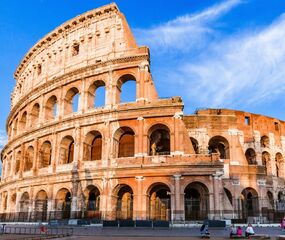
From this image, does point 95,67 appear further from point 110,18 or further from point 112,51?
point 110,18

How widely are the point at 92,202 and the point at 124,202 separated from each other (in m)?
2.52

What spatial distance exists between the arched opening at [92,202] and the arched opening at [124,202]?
165cm

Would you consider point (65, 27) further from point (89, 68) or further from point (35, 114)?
point (35, 114)

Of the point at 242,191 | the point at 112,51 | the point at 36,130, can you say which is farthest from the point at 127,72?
the point at 242,191

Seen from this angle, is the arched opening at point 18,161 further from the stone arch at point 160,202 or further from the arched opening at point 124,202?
the stone arch at point 160,202

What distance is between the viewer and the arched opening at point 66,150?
27403 mm

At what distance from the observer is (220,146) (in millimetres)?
31094

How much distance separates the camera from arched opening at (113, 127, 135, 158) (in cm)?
2542

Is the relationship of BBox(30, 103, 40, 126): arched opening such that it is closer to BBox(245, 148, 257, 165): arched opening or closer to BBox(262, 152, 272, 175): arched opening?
BBox(245, 148, 257, 165): arched opening

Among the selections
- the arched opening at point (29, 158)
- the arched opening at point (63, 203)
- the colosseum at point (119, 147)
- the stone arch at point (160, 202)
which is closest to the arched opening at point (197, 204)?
the colosseum at point (119, 147)

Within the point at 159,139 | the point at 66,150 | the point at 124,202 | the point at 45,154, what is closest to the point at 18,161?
the point at 45,154

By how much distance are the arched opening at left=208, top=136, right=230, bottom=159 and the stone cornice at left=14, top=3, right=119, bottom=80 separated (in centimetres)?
1458

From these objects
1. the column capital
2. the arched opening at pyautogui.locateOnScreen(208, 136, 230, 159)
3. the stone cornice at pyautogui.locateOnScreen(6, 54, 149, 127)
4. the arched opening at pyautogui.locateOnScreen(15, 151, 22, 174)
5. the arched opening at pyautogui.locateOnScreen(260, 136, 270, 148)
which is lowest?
the column capital

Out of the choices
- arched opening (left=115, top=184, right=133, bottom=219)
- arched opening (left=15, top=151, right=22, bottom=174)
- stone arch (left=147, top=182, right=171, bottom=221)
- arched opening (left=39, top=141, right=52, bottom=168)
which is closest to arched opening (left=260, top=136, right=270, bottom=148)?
stone arch (left=147, top=182, right=171, bottom=221)
